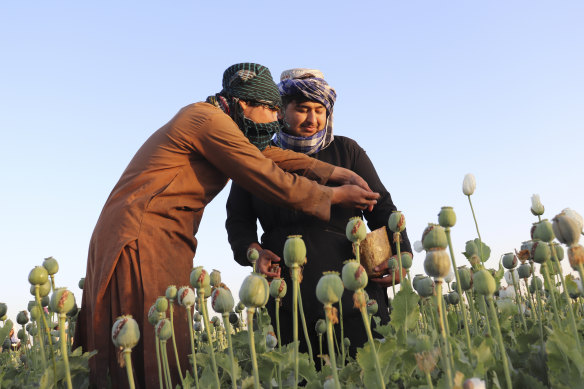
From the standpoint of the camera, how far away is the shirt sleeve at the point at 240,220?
304cm

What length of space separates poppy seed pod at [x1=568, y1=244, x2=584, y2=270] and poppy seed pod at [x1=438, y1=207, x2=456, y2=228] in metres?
Result: 0.29

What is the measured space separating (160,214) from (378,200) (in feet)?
4.23

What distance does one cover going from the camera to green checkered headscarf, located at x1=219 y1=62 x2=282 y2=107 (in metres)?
2.40

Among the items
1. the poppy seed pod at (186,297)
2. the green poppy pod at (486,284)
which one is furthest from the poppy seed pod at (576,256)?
the poppy seed pod at (186,297)

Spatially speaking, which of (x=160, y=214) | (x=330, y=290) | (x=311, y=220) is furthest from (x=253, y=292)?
(x=311, y=220)

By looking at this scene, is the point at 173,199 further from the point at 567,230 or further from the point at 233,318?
the point at 233,318

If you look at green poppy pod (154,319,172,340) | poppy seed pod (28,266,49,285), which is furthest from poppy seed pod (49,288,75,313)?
green poppy pod (154,319,172,340)

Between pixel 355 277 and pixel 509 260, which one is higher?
pixel 355 277

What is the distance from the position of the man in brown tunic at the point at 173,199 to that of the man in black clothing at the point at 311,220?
372mm

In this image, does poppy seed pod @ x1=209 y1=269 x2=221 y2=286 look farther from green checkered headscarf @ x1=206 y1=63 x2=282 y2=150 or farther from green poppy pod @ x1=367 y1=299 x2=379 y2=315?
green poppy pod @ x1=367 y1=299 x2=379 y2=315

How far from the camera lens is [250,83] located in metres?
2.40

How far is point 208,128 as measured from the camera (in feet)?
7.37

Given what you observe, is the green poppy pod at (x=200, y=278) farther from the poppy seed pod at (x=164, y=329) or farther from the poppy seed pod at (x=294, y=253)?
the poppy seed pod at (x=294, y=253)

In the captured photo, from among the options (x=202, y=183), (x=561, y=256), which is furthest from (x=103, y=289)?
(x=561, y=256)
